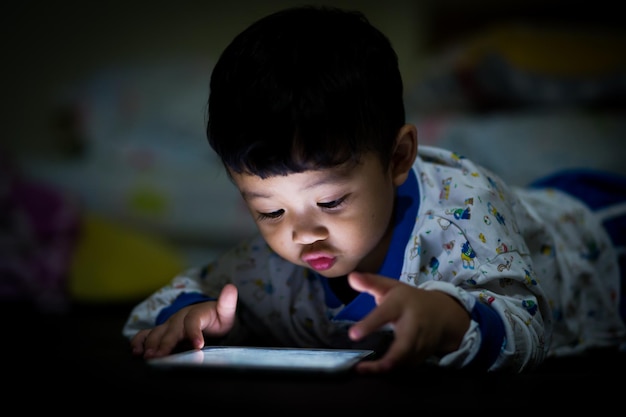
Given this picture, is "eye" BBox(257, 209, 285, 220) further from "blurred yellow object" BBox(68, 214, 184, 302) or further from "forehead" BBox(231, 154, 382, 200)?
"blurred yellow object" BBox(68, 214, 184, 302)

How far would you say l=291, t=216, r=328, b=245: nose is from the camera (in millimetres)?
788

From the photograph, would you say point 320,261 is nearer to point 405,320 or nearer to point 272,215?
point 272,215

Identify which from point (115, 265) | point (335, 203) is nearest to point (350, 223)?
point (335, 203)

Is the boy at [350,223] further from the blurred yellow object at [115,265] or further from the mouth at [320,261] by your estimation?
the blurred yellow object at [115,265]

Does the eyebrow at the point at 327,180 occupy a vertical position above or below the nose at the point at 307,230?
above

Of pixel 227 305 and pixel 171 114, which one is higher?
pixel 171 114

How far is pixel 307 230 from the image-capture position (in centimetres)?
79

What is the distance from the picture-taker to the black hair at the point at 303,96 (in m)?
0.76

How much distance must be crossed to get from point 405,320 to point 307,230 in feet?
0.63

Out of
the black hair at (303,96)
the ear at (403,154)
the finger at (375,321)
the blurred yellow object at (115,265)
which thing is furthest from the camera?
the blurred yellow object at (115,265)

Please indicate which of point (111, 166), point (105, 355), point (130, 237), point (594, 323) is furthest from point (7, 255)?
point (594, 323)

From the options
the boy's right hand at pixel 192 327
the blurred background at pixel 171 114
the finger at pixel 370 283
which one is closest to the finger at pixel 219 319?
the boy's right hand at pixel 192 327

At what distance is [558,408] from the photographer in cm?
57

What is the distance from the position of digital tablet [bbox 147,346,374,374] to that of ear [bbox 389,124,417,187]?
23 cm
